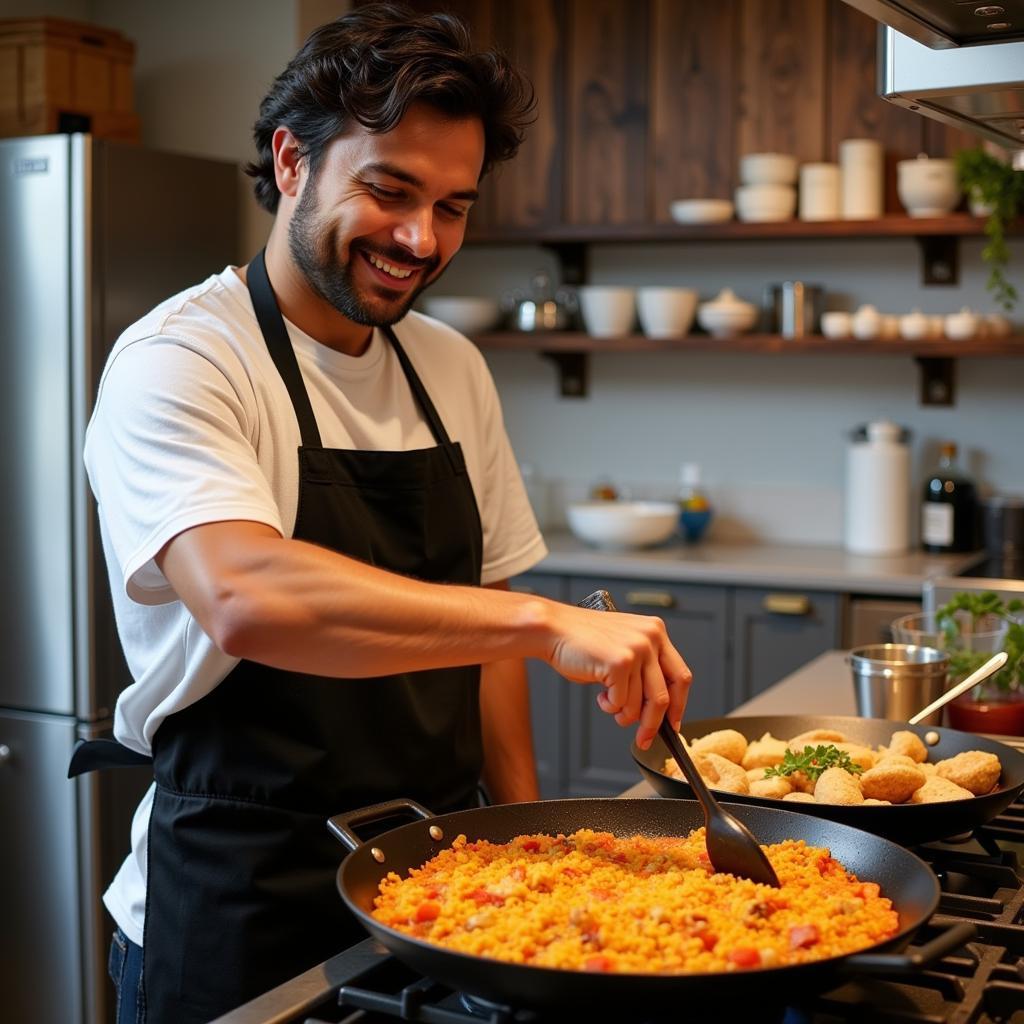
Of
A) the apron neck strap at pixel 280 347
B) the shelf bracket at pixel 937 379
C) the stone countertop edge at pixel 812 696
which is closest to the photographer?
the apron neck strap at pixel 280 347

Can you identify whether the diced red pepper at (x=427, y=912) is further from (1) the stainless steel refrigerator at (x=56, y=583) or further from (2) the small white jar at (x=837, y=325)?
(2) the small white jar at (x=837, y=325)

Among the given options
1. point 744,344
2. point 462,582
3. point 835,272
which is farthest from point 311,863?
point 835,272

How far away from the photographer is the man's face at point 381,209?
1.58 m

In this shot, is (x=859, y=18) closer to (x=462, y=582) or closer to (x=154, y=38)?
(x=154, y=38)

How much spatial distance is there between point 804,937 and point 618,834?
12.3 inches

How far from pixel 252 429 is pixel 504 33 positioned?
3175 mm

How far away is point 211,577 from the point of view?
1226 millimetres

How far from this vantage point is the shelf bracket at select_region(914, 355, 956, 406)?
405 centimetres

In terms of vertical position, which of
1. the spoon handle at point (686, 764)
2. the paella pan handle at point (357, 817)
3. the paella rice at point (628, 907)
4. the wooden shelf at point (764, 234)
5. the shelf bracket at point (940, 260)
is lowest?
the paella rice at point (628, 907)

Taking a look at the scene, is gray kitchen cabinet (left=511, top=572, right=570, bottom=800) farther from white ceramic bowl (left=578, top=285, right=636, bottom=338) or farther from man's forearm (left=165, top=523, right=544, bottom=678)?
man's forearm (left=165, top=523, right=544, bottom=678)

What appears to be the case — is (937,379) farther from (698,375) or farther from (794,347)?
(698,375)

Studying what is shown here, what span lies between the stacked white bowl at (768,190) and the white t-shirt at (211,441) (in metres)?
2.26

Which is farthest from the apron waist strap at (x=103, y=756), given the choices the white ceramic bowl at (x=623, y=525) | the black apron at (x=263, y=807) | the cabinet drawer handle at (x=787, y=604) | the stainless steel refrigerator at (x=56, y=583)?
the white ceramic bowl at (x=623, y=525)

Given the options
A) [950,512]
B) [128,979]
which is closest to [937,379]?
[950,512]
